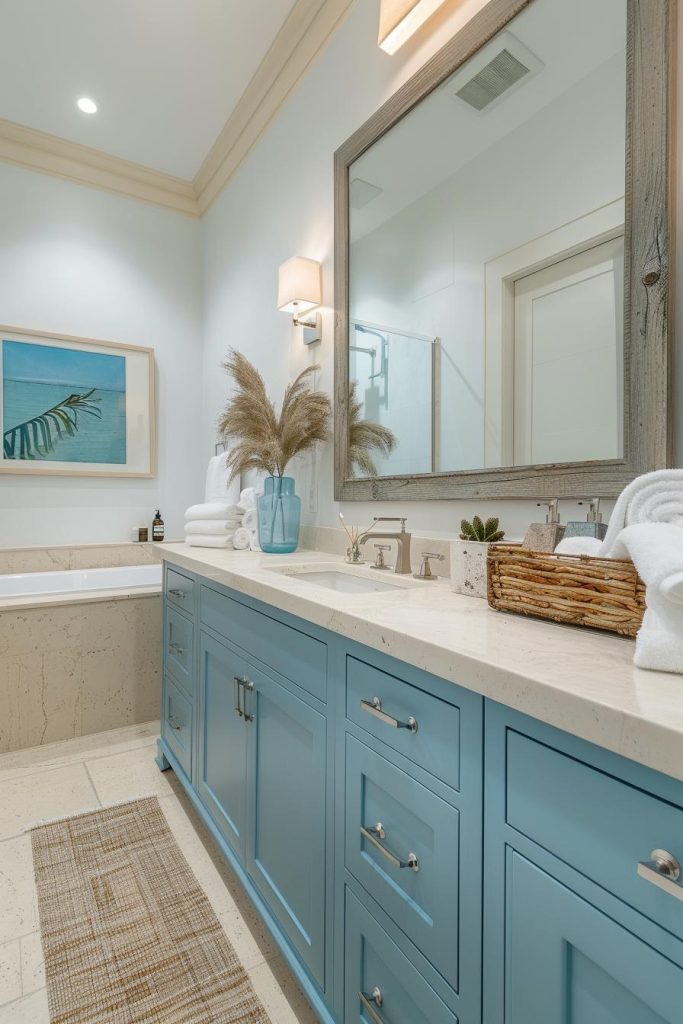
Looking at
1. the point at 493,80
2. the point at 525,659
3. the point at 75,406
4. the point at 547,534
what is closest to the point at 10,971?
the point at 525,659

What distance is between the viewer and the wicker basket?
70 cm

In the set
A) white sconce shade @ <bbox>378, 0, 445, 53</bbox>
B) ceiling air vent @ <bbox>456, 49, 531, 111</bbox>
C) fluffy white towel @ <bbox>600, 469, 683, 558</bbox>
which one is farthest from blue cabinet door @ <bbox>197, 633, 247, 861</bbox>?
white sconce shade @ <bbox>378, 0, 445, 53</bbox>

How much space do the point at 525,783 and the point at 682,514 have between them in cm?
40

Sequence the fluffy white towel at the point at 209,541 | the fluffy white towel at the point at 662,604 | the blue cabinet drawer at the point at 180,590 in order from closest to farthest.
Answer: the fluffy white towel at the point at 662,604
the blue cabinet drawer at the point at 180,590
the fluffy white towel at the point at 209,541

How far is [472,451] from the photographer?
1.32 m

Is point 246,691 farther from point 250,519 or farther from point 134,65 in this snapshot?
point 134,65

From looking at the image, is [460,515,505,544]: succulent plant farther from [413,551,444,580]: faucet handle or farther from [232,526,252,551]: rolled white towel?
[232,526,252,551]: rolled white towel

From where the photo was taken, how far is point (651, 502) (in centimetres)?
72

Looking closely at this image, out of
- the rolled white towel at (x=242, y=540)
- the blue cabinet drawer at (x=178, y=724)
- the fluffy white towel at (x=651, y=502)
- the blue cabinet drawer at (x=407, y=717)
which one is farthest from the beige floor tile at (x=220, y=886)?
the fluffy white towel at (x=651, y=502)

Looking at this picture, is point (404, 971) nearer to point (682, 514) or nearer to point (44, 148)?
point (682, 514)

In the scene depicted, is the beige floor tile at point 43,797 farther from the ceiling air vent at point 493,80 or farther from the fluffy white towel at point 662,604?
the ceiling air vent at point 493,80

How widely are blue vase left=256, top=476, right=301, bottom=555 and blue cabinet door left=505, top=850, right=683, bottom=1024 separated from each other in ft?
4.50

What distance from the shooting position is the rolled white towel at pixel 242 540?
2.07 meters

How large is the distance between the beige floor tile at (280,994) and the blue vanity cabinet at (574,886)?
709 mm
